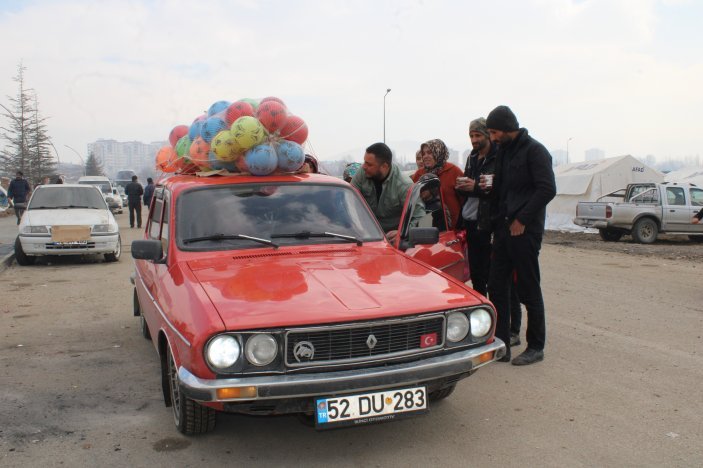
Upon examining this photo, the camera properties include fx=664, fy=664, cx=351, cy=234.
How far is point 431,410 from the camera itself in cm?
444

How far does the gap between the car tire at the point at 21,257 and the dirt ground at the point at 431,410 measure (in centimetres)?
509

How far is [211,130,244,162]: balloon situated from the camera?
17.1ft

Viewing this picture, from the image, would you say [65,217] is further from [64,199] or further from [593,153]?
[593,153]

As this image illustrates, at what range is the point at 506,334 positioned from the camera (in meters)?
5.43

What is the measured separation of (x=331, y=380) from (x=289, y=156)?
2.46 meters

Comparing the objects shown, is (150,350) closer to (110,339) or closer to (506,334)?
(110,339)

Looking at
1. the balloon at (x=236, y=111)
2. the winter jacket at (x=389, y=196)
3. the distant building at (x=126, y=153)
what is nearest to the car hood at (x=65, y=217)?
the distant building at (x=126, y=153)

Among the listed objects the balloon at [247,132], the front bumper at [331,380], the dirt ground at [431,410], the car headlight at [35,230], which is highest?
the balloon at [247,132]

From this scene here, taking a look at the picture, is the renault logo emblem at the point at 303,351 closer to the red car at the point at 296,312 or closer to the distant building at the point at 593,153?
the red car at the point at 296,312

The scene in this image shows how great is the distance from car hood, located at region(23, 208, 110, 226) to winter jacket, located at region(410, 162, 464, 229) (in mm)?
8446

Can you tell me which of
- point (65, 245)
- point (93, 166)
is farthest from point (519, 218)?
point (93, 166)

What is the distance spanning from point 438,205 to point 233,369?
328 centimetres

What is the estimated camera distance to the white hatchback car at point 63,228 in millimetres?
12219

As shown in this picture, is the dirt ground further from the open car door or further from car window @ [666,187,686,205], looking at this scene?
car window @ [666,187,686,205]
